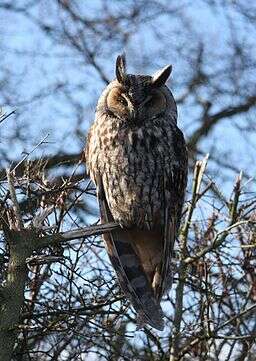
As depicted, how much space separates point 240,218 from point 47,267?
3.54 feet

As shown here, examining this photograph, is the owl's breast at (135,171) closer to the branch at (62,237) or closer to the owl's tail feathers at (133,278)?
the owl's tail feathers at (133,278)

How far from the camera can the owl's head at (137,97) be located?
176 inches

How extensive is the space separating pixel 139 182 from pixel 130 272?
44 centimetres

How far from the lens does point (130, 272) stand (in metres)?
4.25

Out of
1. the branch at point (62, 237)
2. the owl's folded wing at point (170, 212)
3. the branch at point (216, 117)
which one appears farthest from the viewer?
the branch at point (216, 117)

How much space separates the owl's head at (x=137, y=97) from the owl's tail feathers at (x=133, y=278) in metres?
0.59

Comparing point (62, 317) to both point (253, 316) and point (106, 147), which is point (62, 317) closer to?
point (106, 147)

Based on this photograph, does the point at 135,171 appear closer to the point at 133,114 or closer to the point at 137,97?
the point at 133,114

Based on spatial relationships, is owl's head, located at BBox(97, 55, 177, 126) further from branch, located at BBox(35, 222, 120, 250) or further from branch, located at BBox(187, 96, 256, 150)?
branch, located at BBox(187, 96, 256, 150)

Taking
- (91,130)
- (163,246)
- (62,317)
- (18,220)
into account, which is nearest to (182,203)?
(163,246)

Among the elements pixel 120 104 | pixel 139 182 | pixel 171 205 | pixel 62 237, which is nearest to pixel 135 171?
pixel 139 182

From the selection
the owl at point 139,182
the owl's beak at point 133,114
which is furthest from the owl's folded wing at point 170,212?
the owl's beak at point 133,114

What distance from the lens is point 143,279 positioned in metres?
4.24

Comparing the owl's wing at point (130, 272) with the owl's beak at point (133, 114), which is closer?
the owl's wing at point (130, 272)
